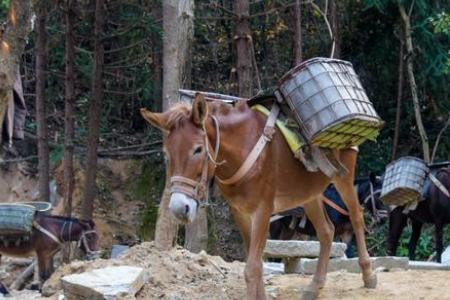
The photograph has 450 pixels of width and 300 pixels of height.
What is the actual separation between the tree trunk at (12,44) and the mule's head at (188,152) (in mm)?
989

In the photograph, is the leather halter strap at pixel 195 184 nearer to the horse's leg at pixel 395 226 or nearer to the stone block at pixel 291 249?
the stone block at pixel 291 249

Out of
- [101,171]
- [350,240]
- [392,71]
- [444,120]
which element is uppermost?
[392,71]

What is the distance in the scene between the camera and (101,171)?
16.9 meters

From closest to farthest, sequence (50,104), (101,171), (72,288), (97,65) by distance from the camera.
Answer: (72,288) → (97,65) → (101,171) → (50,104)

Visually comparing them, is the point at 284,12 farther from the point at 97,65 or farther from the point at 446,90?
the point at 97,65

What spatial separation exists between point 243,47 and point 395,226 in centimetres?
421

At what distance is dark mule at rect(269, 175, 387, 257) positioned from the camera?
13195 mm

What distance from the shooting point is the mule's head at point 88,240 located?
43.1 feet

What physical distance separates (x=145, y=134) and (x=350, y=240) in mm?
5609

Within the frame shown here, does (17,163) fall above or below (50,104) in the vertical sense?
below

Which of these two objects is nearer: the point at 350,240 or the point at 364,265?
the point at 364,265

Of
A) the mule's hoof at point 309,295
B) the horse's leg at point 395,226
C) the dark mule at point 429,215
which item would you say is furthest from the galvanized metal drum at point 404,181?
the mule's hoof at point 309,295

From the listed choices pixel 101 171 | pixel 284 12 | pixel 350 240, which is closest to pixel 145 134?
pixel 101 171

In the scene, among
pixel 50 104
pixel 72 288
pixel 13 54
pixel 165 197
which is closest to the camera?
pixel 13 54
